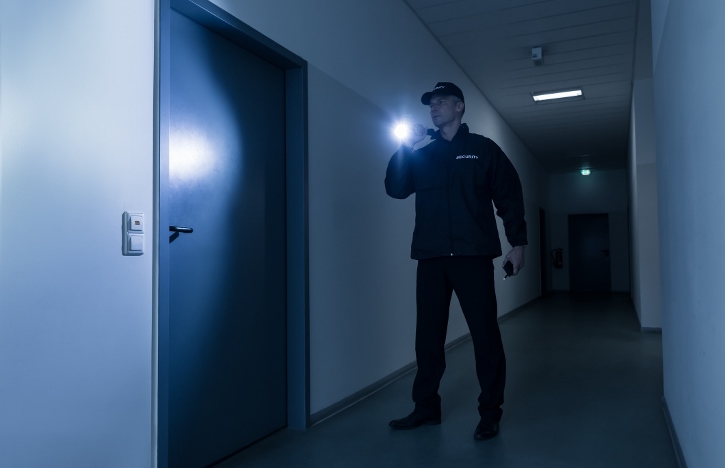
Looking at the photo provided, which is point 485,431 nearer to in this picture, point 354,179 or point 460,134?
point 460,134

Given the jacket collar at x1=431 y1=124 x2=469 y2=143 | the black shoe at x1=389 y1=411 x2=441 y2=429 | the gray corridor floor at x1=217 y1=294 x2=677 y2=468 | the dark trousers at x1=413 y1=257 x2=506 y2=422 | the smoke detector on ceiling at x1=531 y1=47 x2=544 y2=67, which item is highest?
the smoke detector on ceiling at x1=531 y1=47 x2=544 y2=67

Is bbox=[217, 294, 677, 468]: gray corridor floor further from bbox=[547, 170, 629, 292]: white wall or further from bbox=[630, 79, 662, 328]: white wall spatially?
bbox=[547, 170, 629, 292]: white wall

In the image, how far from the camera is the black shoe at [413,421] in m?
2.65

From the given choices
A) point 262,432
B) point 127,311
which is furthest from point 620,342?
point 127,311

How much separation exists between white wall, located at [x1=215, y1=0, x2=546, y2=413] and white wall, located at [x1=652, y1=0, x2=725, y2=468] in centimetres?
154

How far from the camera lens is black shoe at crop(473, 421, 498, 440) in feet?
8.17

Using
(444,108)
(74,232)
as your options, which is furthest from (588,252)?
(74,232)

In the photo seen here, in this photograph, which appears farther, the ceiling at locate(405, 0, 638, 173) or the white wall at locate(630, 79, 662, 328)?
the white wall at locate(630, 79, 662, 328)

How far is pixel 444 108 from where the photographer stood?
2.76 meters

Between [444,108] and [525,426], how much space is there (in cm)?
156

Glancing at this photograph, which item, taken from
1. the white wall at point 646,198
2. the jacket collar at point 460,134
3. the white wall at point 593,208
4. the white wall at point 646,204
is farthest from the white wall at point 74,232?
the white wall at point 593,208

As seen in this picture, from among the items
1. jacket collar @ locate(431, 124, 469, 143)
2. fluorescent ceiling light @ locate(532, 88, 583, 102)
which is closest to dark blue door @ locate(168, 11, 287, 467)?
jacket collar @ locate(431, 124, 469, 143)

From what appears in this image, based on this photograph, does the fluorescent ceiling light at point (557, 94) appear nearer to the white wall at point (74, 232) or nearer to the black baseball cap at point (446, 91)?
the black baseball cap at point (446, 91)

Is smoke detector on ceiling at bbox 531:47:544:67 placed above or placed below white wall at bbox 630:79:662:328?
above
